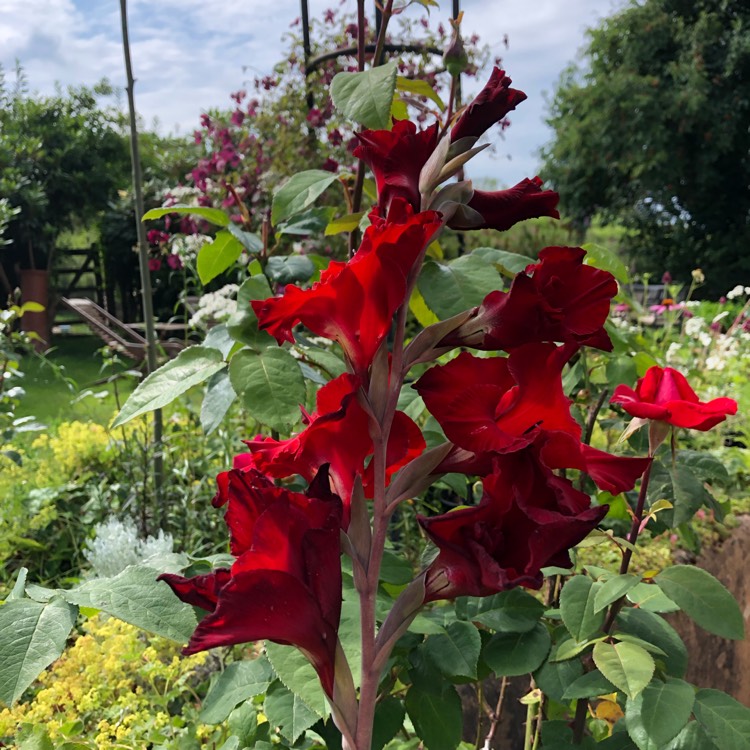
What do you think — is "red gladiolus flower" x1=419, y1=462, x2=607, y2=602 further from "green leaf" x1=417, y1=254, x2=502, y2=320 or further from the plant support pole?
the plant support pole

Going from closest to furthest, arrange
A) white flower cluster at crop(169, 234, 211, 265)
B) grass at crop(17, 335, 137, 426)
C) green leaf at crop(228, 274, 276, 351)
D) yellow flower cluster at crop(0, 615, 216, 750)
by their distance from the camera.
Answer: green leaf at crop(228, 274, 276, 351) → yellow flower cluster at crop(0, 615, 216, 750) → white flower cluster at crop(169, 234, 211, 265) → grass at crop(17, 335, 137, 426)

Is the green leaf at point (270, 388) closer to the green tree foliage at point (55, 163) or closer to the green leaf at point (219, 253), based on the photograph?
the green leaf at point (219, 253)

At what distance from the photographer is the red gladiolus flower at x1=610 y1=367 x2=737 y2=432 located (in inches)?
31.0

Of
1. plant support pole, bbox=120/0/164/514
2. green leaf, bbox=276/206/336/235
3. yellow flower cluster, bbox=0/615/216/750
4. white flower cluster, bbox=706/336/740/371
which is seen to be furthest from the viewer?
white flower cluster, bbox=706/336/740/371

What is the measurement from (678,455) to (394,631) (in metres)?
0.68

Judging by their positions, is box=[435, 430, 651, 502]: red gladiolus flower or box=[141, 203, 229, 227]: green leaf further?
box=[141, 203, 229, 227]: green leaf

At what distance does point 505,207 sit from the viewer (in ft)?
1.75

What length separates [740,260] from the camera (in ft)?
42.8

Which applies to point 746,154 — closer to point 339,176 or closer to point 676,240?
point 676,240

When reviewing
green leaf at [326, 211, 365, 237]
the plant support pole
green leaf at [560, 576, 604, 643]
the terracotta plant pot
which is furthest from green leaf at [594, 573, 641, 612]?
the terracotta plant pot

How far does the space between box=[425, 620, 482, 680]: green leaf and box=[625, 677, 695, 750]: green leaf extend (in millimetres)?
142

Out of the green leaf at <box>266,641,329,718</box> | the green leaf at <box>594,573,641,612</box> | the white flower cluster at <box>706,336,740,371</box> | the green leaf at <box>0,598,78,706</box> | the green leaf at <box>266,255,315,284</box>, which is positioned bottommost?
the white flower cluster at <box>706,336,740,371</box>

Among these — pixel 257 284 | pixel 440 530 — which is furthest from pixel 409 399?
pixel 440 530

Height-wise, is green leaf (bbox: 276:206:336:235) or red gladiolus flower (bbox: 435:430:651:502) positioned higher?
green leaf (bbox: 276:206:336:235)
